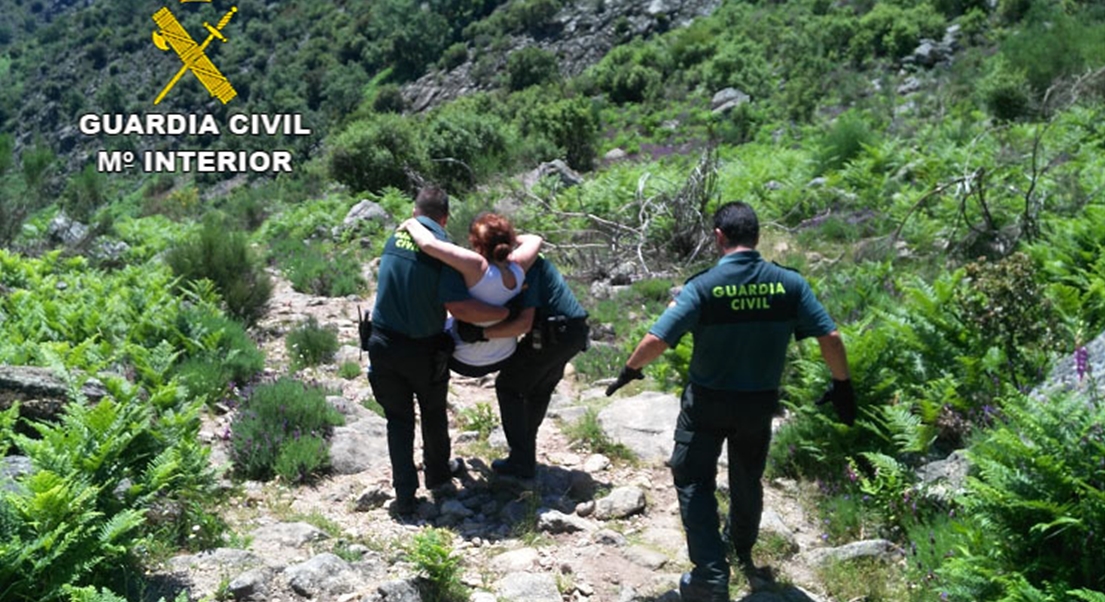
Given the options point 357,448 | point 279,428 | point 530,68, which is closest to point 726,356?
point 357,448

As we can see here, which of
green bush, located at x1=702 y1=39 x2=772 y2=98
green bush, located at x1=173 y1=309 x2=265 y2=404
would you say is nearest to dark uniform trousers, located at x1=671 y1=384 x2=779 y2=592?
green bush, located at x1=173 y1=309 x2=265 y2=404

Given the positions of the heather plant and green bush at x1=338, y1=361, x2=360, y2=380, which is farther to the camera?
green bush at x1=338, y1=361, x2=360, y2=380

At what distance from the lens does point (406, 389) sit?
5.35 m

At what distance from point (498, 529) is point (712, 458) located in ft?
4.79

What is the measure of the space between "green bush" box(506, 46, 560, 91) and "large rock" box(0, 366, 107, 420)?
118 ft


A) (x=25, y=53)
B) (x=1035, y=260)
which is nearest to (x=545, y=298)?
(x=1035, y=260)

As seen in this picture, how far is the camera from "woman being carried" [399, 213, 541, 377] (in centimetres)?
506

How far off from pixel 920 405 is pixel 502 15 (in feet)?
166

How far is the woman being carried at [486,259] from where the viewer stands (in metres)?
5.06

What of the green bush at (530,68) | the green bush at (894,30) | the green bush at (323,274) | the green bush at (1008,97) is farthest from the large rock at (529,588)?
the green bush at (530,68)

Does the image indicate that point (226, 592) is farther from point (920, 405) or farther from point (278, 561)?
point (920, 405)

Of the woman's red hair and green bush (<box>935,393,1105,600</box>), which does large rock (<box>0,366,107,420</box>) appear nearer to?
the woman's red hair

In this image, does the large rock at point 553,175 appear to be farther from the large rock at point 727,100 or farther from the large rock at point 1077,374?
the large rock at point 1077,374

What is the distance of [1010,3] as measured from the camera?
25828 millimetres
